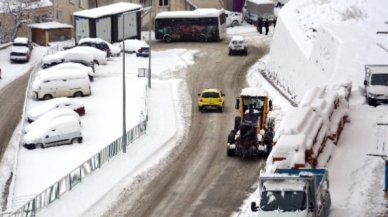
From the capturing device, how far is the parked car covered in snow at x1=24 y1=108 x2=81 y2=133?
52.1m

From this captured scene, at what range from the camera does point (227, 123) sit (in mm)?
54531

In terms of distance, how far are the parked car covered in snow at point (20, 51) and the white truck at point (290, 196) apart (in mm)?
45377

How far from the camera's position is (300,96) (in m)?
59.0

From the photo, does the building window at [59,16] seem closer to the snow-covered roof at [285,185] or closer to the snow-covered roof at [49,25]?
the snow-covered roof at [49,25]

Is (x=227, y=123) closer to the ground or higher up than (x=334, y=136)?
closer to the ground

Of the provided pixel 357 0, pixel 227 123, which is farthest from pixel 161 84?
pixel 357 0

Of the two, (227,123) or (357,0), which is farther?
(357,0)

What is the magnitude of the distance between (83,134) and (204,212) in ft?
51.3

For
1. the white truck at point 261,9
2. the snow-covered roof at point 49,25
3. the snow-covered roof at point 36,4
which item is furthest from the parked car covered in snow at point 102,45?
the white truck at point 261,9

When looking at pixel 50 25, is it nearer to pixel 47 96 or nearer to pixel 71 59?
pixel 71 59

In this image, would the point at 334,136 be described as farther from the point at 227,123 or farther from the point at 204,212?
the point at 227,123

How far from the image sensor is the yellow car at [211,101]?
57.0 metres

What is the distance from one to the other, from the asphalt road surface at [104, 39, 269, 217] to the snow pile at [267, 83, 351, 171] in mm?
3270

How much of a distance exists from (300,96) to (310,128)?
18883 millimetres
